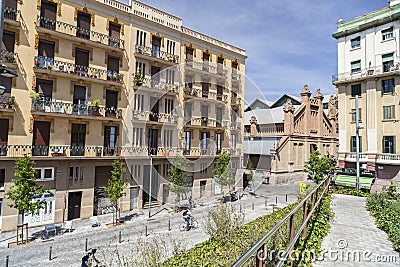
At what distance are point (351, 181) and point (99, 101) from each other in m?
27.4

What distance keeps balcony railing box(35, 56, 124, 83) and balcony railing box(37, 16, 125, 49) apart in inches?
97.8

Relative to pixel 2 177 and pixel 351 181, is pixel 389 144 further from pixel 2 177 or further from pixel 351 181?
pixel 2 177

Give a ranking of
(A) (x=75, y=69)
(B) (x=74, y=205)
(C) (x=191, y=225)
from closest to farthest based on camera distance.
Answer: (C) (x=191, y=225) < (B) (x=74, y=205) < (A) (x=75, y=69)

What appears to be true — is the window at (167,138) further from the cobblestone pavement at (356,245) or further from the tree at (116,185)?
the cobblestone pavement at (356,245)

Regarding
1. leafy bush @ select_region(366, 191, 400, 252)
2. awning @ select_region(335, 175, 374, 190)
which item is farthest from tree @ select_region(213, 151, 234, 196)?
leafy bush @ select_region(366, 191, 400, 252)

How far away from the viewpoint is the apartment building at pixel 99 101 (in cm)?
1895

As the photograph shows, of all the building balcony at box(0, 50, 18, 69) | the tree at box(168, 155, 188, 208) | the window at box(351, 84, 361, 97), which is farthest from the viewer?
the window at box(351, 84, 361, 97)

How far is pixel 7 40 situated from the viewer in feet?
60.8

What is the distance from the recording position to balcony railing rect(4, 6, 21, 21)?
18266 mm

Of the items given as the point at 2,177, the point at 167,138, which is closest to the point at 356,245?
the point at 2,177

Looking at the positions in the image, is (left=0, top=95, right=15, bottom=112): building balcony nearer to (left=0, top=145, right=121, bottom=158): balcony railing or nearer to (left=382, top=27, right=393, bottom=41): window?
(left=0, top=145, right=121, bottom=158): balcony railing

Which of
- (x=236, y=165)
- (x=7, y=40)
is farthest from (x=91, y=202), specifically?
(x=236, y=165)

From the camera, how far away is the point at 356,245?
677 cm

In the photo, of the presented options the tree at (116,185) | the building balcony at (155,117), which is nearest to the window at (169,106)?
the building balcony at (155,117)
